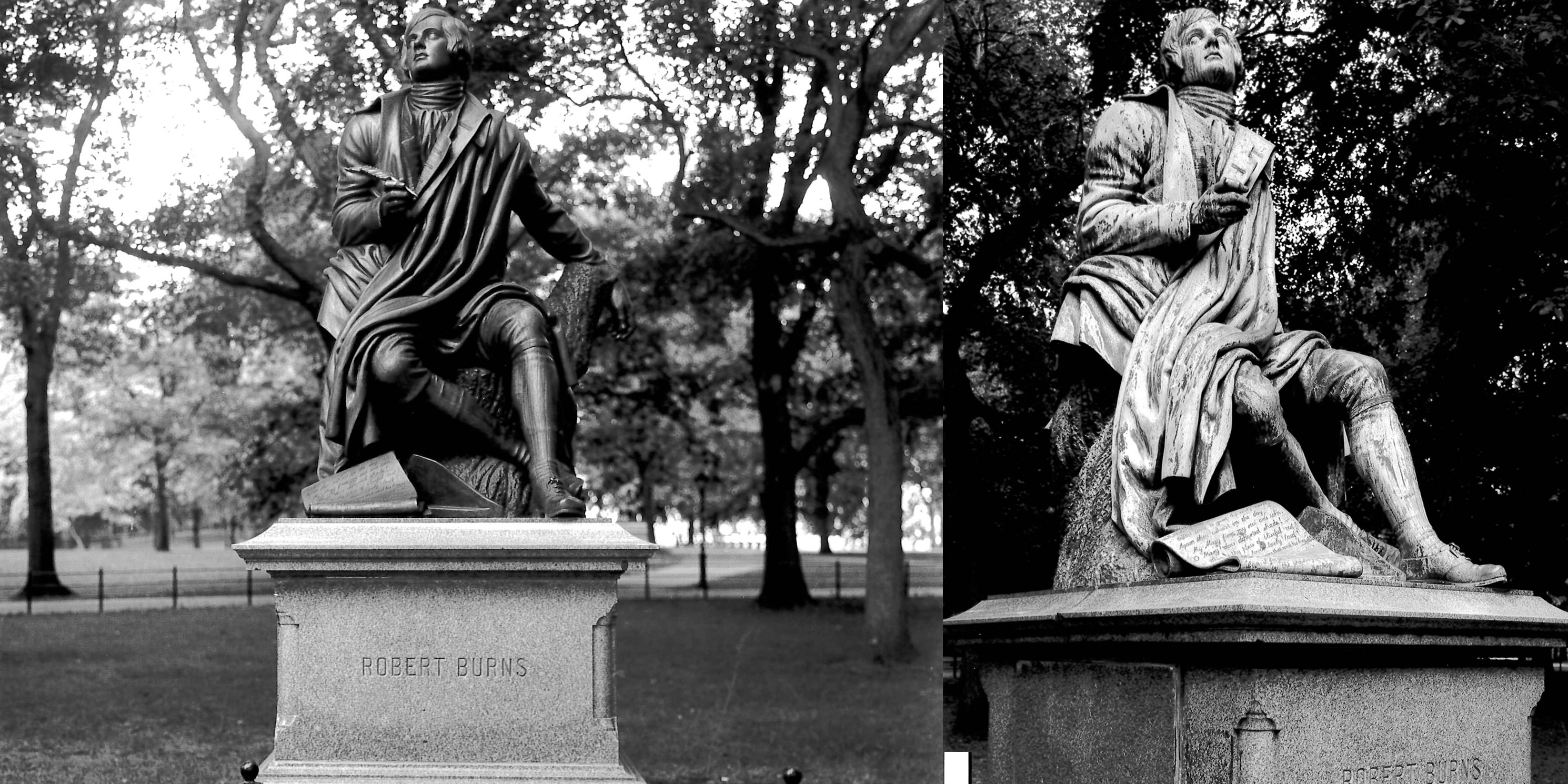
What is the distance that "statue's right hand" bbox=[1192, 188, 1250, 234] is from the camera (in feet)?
21.9

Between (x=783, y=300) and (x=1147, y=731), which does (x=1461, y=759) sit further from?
(x=783, y=300)

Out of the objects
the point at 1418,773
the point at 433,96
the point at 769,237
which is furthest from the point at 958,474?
the point at 769,237

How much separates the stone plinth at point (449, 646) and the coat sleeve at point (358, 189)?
4.61 feet

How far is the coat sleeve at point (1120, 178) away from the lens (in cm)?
715

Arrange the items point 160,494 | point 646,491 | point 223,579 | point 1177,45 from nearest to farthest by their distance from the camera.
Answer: point 1177,45 < point 646,491 < point 223,579 < point 160,494

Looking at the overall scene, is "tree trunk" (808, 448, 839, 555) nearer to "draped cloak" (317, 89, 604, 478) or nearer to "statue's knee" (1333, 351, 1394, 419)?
"draped cloak" (317, 89, 604, 478)

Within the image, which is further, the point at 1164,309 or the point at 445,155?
the point at 445,155

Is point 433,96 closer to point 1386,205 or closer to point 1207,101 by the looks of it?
point 1207,101

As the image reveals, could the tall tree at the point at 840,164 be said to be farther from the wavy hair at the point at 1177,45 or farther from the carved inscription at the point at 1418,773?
the carved inscription at the point at 1418,773

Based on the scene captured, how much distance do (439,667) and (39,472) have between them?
23937 millimetres

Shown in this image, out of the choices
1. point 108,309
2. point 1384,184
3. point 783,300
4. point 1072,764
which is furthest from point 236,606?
point 1072,764

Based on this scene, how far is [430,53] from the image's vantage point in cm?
762

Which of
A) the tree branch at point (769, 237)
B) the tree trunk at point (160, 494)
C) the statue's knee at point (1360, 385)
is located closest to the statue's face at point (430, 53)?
the statue's knee at point (1360, 385)

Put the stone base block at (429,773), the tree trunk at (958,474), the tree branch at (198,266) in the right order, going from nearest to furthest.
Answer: the stone base block at (429,773), the tree trunk at (958,474), the tree branch at (198,266)
